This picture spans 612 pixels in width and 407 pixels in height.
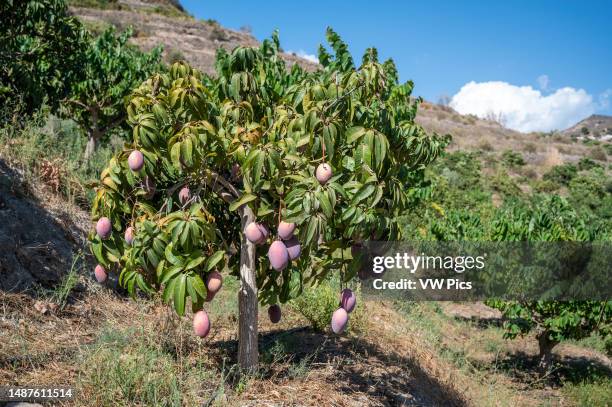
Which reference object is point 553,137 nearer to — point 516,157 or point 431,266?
point 516,157

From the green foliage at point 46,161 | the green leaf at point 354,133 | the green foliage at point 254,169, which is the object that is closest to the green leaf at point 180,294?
the green foliage at point 254,169

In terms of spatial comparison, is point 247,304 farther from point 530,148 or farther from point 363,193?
point 530,148

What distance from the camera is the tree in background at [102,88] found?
8.68 m

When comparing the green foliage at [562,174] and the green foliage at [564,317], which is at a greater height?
Answer: the green foliage at [562,174]

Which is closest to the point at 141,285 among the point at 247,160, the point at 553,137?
the point at 247,160

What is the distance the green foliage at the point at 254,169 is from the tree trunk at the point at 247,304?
110mm

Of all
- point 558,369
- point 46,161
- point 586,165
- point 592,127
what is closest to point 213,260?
point 46,161

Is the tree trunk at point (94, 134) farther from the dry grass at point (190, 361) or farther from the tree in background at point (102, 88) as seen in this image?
the dry grass at point (190, 361)

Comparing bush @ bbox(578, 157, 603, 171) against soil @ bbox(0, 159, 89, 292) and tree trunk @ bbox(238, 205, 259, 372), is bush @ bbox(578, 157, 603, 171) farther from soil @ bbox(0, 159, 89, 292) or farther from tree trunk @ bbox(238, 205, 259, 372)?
tree trunk @ bbox(238, 205, 259, 372)

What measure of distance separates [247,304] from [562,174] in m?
25.6

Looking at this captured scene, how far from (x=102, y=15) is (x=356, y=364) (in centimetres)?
3479

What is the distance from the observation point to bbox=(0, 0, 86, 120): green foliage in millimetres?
6469

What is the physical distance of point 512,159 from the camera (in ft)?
90.6

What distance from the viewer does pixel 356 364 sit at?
13.6 feet
